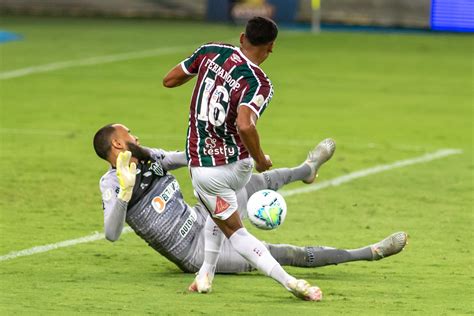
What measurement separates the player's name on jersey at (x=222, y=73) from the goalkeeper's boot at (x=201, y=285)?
1.41 meters

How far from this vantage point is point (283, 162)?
15.6 m

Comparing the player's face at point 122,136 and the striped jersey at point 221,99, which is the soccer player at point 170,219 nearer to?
the player's face at point 122,136

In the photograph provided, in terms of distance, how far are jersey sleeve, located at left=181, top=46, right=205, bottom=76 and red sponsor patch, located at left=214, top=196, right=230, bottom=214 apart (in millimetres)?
971

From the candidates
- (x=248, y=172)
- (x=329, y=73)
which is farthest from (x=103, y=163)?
(x=329, y=73)

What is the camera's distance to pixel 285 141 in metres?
17.3

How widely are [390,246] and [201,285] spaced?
1.55 m

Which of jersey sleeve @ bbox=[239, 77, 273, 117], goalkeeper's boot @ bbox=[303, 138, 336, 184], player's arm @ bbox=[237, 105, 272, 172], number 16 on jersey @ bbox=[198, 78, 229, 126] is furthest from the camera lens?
goalkeeper's boot @ bbox=[303, 138, 336, 184]

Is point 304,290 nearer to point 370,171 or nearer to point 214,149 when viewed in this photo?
point 214,149

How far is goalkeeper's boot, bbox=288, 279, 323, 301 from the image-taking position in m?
8.82

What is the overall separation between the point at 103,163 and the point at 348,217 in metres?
3.94

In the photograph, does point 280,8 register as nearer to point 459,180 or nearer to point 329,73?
point 329,73

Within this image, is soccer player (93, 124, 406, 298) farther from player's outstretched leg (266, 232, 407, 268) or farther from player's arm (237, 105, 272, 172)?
player's arm (237, 105, 272, 172)

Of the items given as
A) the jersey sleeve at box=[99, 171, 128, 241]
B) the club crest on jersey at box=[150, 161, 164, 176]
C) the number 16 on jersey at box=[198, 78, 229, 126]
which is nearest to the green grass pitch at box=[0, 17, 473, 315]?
the jersey sleeve at box=[99, 171, 128, 241]

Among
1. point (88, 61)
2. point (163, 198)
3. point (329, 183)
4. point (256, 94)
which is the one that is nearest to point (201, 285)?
point (163, 198)
